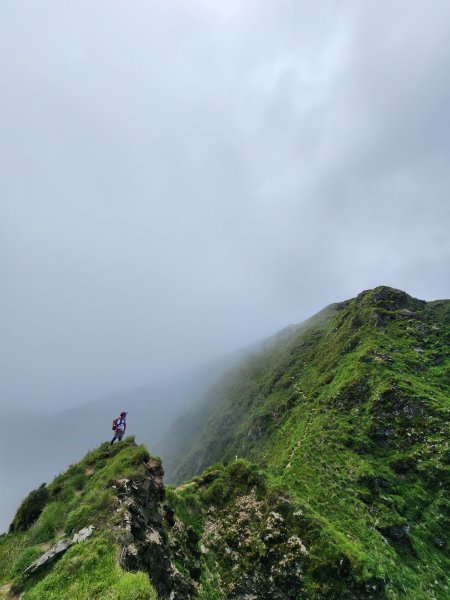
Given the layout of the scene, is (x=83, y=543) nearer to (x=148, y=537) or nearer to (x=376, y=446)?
(x=148, y=537)

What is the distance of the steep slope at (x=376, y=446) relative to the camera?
31.0 m

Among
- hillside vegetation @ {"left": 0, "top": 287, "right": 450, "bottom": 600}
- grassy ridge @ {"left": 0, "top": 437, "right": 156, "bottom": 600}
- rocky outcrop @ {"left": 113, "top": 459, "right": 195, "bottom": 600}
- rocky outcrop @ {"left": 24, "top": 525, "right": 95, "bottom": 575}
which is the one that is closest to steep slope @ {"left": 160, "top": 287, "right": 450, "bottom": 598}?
hillside vegetation @ {"left": 0, "top": 287, "right": 450, "bottom": 600}

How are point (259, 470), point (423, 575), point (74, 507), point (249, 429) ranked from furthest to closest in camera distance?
point (249, 429), point (259, 470), point (423, 575), point (74, 507)

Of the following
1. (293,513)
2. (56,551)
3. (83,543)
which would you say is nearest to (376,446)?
(293,513)

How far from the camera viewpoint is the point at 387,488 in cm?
4191

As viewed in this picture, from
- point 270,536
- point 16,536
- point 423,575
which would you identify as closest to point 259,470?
point 270,536

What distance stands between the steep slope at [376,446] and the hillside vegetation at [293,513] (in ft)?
0.61

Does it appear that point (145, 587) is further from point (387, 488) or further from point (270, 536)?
point (387, 488)

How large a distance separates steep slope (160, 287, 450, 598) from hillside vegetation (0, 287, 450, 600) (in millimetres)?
186

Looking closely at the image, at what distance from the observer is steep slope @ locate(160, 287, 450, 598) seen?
1220 inches

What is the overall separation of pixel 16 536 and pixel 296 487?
1214 inches

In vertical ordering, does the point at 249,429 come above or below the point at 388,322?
below

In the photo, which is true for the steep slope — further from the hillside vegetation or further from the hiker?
the hiker

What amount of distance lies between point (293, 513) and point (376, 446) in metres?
26.7
